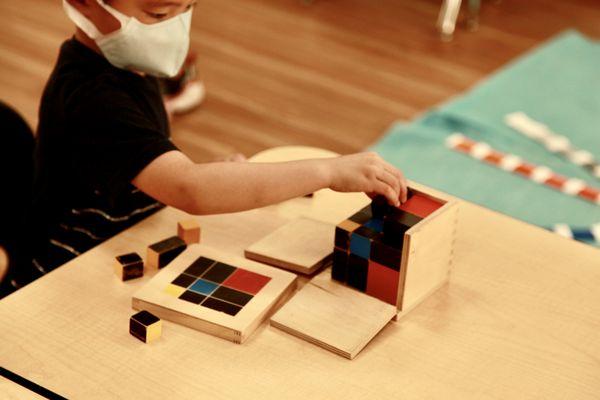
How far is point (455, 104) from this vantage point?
2582mm

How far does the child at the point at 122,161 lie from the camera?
42.3 inches

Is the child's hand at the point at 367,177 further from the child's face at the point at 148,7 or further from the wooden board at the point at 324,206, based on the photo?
the child's face at the point at 148,7

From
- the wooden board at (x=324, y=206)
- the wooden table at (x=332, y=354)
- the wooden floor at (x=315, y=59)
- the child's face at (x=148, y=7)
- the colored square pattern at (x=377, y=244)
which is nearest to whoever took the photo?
the wooden table at (x=332, y=354)

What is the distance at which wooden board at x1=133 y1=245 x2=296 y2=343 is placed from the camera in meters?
0.98

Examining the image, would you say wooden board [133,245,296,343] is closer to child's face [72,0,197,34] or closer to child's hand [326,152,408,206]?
child's hand [326,152,408,206]

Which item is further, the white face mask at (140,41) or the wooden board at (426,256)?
the white face mask at (140,41)

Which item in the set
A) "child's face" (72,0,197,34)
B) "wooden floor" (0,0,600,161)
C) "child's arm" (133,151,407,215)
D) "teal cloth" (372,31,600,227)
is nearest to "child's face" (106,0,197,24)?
"child's face" (72,0,197,34)

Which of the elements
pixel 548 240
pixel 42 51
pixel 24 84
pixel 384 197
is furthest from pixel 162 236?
pixel 42 51

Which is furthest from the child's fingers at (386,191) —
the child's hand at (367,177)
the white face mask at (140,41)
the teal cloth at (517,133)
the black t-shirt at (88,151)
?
the teal cloth at (517,133)

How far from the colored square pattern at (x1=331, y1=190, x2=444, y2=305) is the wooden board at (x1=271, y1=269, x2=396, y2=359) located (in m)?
0.02

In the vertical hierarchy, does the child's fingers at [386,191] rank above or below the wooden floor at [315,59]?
above

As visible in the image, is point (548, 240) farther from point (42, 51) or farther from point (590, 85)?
point (42, 51)

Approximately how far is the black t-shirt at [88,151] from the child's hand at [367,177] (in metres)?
0.22

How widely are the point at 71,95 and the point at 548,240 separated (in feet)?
2.29
